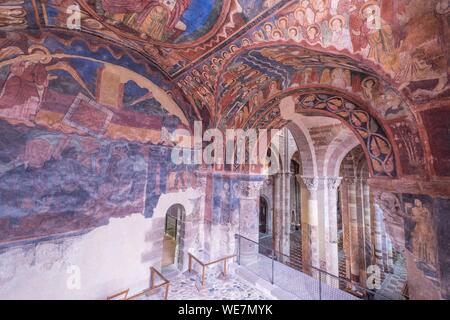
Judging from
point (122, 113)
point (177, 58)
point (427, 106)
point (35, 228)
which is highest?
point (177, 58)

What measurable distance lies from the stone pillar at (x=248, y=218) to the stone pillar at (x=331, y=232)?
14.8ft

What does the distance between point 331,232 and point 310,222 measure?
1056 millimetres

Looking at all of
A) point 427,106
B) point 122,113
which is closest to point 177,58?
point 122,113

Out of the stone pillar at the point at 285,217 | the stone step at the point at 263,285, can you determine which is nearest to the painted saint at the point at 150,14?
the stone step at the point at 263,285

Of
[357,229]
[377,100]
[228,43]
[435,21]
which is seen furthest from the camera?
[357,229]

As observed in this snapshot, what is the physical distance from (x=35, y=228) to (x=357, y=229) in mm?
13889

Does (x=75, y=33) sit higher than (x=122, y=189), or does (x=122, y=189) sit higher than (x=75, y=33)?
(x=75, y=33)

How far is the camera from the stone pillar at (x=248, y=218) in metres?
6.41

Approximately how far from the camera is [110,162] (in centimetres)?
509

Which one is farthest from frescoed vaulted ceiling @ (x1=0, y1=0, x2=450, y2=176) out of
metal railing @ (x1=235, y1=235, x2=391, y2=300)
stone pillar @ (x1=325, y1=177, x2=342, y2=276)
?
stone pillar @ (x1=325, y1=177, x2=342, y2=276)

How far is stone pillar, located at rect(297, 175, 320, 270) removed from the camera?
29.8ft

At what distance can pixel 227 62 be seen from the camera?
14.4 feet

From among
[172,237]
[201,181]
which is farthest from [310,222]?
[172,237]
